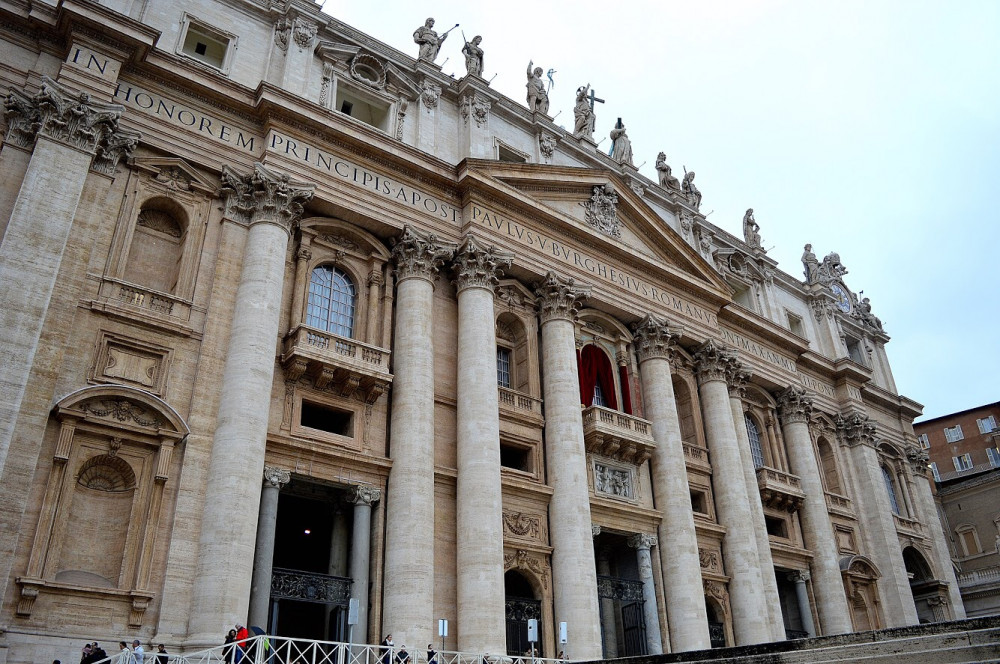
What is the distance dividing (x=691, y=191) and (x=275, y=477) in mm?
25672

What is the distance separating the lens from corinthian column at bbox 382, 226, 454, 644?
64.5 feet

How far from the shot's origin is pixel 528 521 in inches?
930

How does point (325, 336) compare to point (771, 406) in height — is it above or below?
below

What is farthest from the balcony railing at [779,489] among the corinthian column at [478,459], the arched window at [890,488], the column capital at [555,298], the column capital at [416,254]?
the column capital at [416,254]

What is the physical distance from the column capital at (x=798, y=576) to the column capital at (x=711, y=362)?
8052 mm

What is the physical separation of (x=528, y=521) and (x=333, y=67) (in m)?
15.4

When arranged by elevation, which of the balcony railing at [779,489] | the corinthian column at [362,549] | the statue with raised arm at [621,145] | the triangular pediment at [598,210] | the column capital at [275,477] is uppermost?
the statue with raised arm at [621,145]

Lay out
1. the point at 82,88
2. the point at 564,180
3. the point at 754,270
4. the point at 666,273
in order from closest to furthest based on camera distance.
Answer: the point at 82,88, the point at 564,180, the point at 666,273, the point at 754,270

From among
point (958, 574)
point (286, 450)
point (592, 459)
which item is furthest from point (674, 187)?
point (958, 574)

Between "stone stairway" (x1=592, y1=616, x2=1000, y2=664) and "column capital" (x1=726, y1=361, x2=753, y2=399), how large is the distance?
20670 millimetres

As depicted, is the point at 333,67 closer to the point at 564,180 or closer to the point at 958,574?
the point at 564,180

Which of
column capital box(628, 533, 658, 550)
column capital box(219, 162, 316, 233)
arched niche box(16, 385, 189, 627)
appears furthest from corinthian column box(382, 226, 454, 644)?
column capital box(628, 533, 658, 550)

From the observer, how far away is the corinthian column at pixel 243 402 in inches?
671

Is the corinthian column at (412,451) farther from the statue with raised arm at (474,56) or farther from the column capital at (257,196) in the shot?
the statue with raised arm at (474,56)
